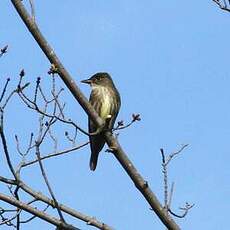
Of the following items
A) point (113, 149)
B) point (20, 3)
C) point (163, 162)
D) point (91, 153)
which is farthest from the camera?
point (91, 153)

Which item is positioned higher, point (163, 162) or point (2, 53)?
point (2, 53)

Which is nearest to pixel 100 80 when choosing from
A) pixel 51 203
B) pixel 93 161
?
pixel 93 161

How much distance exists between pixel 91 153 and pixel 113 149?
4.66 meters

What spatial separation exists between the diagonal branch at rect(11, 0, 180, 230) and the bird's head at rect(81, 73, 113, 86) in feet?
17.7

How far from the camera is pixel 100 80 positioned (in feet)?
34.7

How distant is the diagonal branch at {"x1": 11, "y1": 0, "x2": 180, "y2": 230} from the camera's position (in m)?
4.71

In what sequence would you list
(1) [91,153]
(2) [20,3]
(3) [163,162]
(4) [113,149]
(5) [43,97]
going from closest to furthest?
(2) [20,3], (4) [113,149], (3) [163,162], (5) [43,97], (1) [91,153]

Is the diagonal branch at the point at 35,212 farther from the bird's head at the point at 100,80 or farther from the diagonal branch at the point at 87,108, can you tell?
the bird's head at the point at 100,80

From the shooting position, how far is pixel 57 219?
4.73 m

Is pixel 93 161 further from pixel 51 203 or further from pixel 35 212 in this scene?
pixel 35 212

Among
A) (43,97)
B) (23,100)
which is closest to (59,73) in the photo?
(23,100)

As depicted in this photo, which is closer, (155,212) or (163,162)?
(155,212)

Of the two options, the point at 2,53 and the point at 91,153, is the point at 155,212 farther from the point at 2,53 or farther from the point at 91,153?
the point at 91,153

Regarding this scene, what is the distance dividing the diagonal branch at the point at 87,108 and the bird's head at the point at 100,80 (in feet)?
17.7
